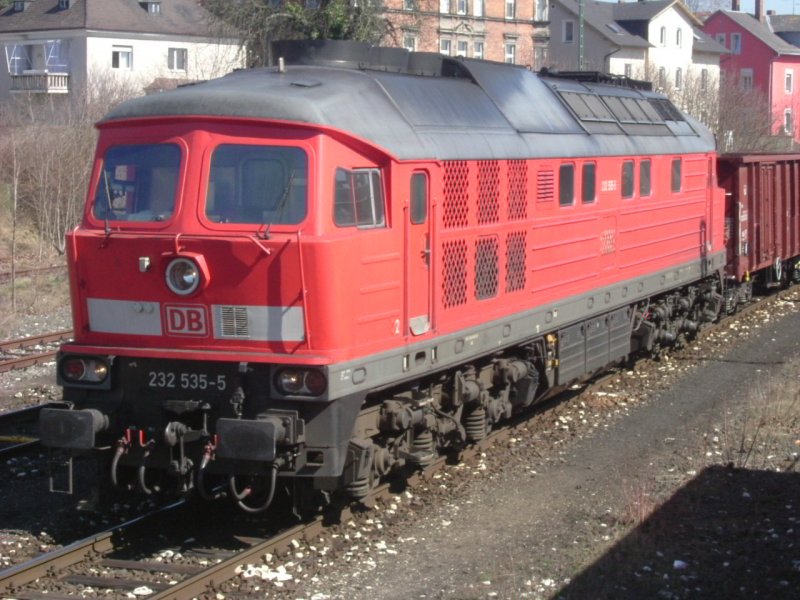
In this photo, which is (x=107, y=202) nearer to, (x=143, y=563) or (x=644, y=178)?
(x=143, y=563)

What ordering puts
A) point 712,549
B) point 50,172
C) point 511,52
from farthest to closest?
point 511,52 → point 50,172 → point 712,549

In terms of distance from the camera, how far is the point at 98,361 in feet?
28.8

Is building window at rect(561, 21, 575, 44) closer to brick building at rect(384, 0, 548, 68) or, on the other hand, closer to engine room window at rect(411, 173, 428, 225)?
brick building at rect(384, 0, 548, 68)

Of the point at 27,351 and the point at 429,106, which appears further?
the point at 27,351

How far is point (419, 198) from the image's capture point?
9258 millimetres

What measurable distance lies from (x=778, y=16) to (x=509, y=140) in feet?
281

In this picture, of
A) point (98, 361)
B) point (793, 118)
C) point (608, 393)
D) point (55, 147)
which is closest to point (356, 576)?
point (98, 361)

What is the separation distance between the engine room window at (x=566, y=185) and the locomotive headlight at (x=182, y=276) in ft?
16.1

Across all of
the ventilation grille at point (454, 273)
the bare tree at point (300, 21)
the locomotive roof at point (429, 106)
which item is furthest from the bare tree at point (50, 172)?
the ventilation grille at point (454, 273)

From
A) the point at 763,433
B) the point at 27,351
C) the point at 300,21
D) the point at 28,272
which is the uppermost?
the point at 300,21

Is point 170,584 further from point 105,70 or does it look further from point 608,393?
point 105,70

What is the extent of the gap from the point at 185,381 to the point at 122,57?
152 feet

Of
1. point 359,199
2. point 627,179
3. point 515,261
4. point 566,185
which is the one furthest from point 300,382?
point 627,179

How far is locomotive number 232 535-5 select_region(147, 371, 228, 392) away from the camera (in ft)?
27.8
